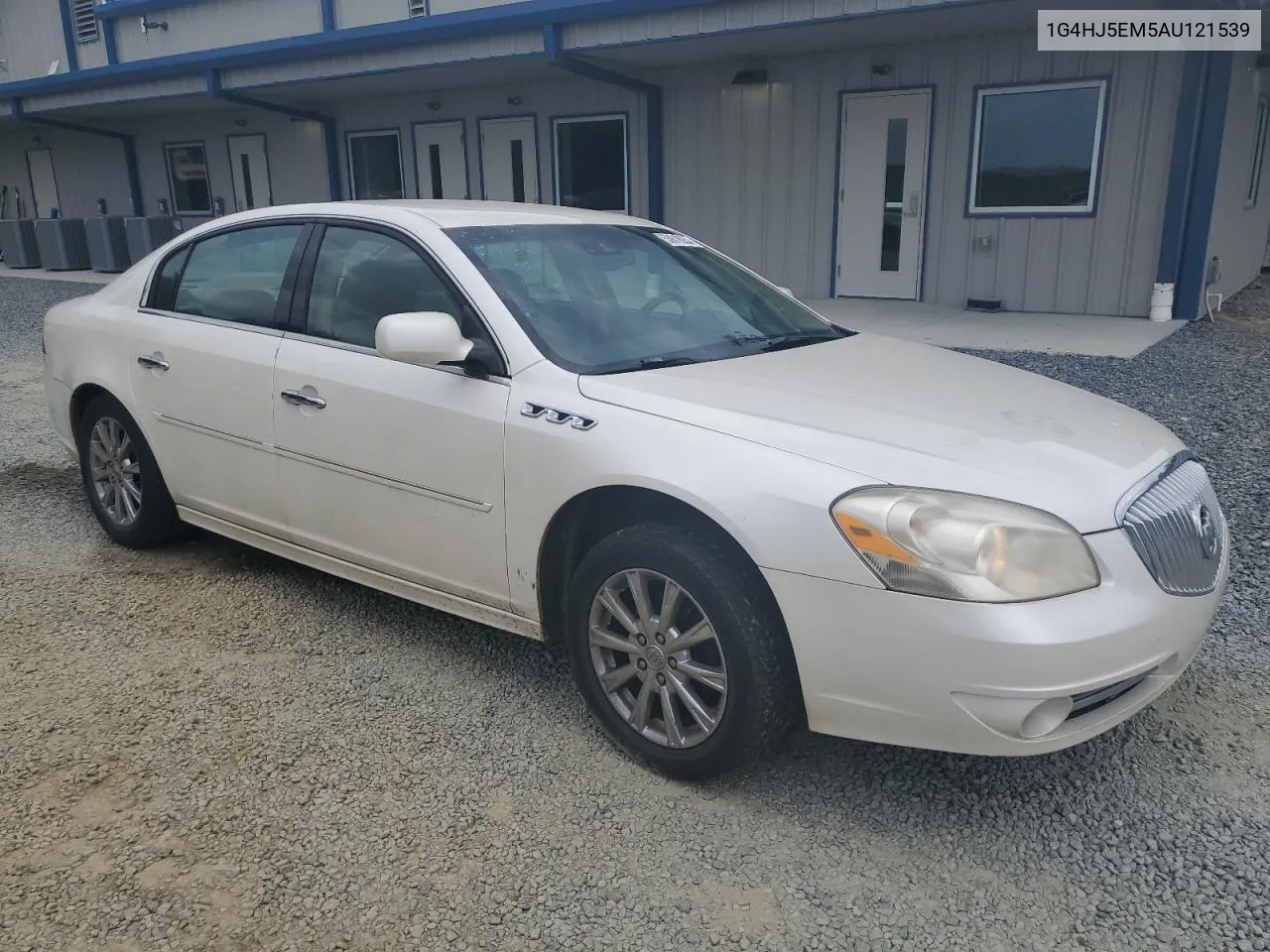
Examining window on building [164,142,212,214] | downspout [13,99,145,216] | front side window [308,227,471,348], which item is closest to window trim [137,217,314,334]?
front side window [308,227,471,348]

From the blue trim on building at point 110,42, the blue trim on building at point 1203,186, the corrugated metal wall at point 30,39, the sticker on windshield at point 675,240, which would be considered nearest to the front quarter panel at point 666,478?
the sticker on windshield at point 675,240

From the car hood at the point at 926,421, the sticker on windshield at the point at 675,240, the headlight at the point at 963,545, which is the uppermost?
the sticker on windshield at the point at 675,240

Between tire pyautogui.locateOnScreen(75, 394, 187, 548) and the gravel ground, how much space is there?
0.63 metres

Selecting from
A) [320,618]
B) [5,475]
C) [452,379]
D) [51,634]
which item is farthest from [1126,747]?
[5,475]

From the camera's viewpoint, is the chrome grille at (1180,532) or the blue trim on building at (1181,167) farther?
the blue trim on building at (1181,167)

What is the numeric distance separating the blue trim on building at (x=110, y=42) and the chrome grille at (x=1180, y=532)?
2152 cm

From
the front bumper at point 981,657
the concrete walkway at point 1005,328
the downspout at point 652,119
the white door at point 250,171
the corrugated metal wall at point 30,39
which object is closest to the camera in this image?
the front bumper at point 981,657

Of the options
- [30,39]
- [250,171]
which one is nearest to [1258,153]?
[250,171]

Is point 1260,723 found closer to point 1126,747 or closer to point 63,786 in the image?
point 1126,747

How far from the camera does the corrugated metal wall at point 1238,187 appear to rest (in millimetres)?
10312

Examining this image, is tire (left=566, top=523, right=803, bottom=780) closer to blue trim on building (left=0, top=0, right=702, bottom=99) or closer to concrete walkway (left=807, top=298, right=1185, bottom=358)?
concrete walkway (left=807, top=298, right=1185, bottom=358)

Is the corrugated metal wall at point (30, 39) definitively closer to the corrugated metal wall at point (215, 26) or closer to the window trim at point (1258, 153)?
the corrugated metal wall at point (215, 26)

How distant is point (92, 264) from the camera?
18.7 metres

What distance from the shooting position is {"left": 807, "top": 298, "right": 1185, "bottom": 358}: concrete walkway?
8.82 metres
